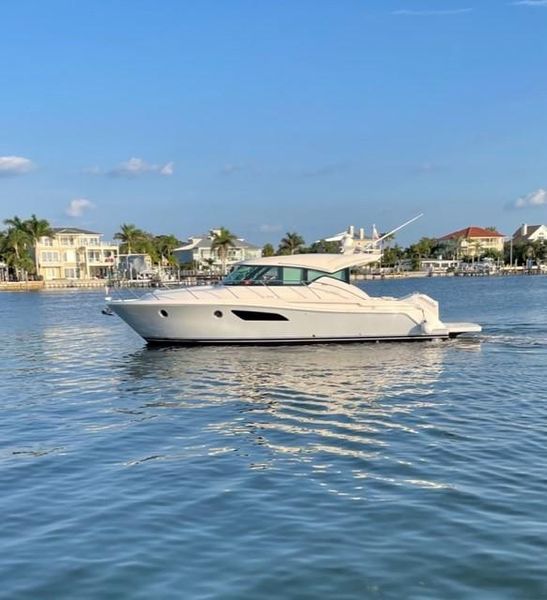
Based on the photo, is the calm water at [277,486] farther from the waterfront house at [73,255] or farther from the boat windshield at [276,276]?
the waterfront house at [73,255]

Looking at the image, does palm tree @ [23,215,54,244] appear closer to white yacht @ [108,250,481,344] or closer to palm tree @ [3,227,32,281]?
palm tree @ [3,227,32,281]

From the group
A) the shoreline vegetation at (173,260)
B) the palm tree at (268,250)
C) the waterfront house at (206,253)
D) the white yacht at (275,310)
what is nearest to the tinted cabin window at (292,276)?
the white yacht at (275,310)

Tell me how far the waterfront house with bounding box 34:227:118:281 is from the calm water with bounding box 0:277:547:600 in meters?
114

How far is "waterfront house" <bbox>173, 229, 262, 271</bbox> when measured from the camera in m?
150

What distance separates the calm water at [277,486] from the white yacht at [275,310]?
5.59 m

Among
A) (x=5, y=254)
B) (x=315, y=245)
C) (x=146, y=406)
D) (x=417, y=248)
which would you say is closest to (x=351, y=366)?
(x=146, y=406)

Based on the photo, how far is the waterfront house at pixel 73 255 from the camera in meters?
127

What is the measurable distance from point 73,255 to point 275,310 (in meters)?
115

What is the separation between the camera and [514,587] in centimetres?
597

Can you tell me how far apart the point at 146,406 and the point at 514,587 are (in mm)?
9538

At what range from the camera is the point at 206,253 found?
15688 centimetres

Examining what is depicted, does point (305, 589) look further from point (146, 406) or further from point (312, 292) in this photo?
point (312, 292)

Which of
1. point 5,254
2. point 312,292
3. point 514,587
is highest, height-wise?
point 5,254

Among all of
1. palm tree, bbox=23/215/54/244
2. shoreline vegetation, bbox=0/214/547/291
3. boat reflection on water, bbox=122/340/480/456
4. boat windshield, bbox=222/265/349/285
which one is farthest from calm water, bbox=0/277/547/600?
palm tree, bbox=23/215/54/244
